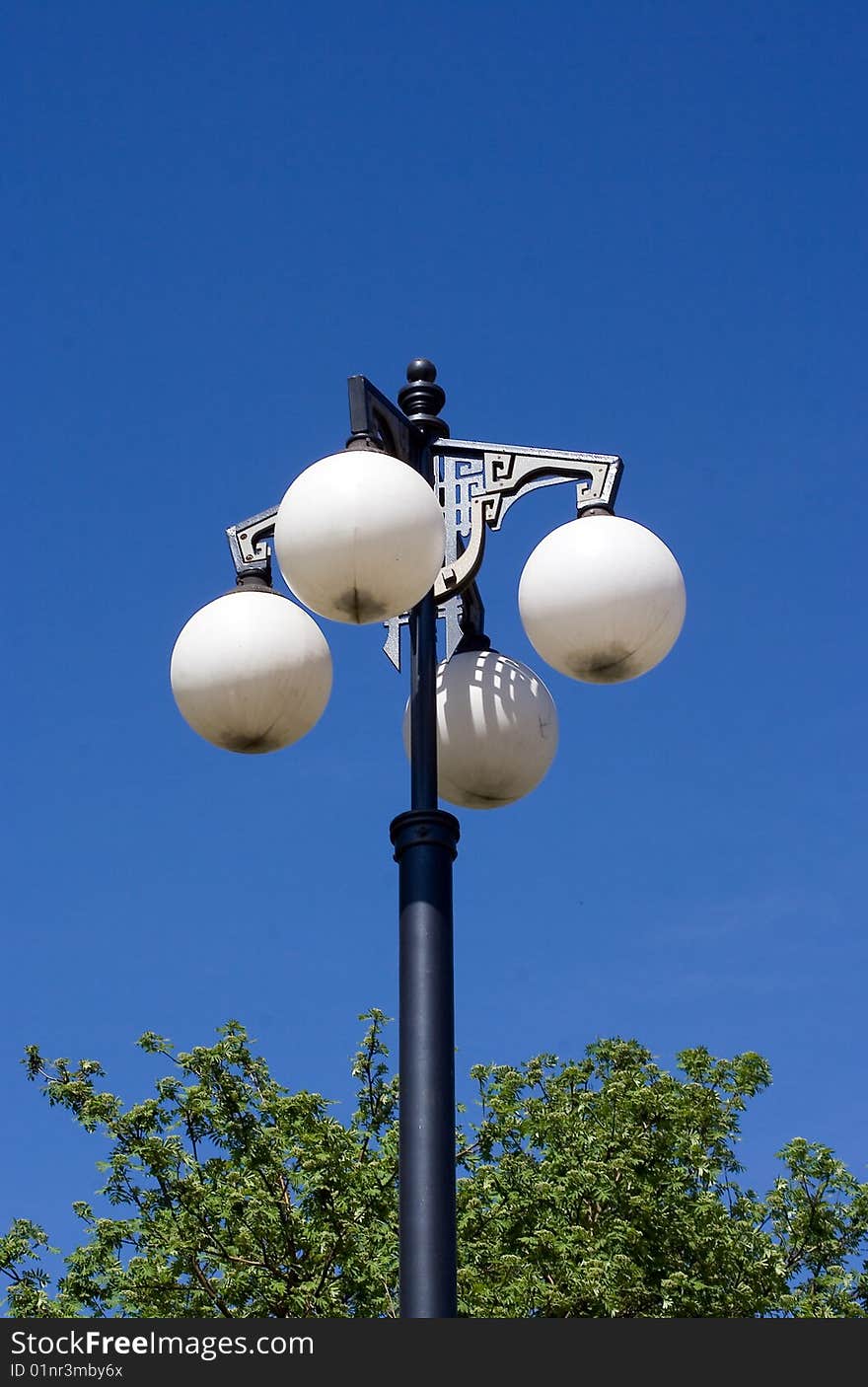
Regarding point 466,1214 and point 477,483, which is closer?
point 477,483

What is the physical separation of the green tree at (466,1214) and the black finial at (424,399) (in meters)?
10.2

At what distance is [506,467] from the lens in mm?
5637

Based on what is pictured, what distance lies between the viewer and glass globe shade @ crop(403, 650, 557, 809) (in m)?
5.55

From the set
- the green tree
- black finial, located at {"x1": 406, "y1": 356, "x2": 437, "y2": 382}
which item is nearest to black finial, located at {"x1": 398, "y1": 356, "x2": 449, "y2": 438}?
black finial, located at {"x1": 406, "y1": 356, "x2": 437, "y2": 382}

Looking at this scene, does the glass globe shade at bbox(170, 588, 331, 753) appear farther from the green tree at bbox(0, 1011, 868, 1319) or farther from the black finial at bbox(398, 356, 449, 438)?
the green tree at bbox(0, 1011, 868, 1319)

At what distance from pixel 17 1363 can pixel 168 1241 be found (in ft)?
38.0

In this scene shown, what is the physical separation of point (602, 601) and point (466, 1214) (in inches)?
457

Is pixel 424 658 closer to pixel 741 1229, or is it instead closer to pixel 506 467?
pixel 506 467

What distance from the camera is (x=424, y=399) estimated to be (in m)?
5.80

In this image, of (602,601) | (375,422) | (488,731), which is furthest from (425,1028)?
(375,422)

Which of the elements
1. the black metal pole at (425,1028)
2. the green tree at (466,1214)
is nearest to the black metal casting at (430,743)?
the black metal pole at (425,1028)

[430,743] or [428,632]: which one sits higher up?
[428,632]

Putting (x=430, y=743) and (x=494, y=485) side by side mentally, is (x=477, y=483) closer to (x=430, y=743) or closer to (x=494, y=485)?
(x=494, y=485)

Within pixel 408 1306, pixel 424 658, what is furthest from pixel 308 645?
A: pixel 408 1306
